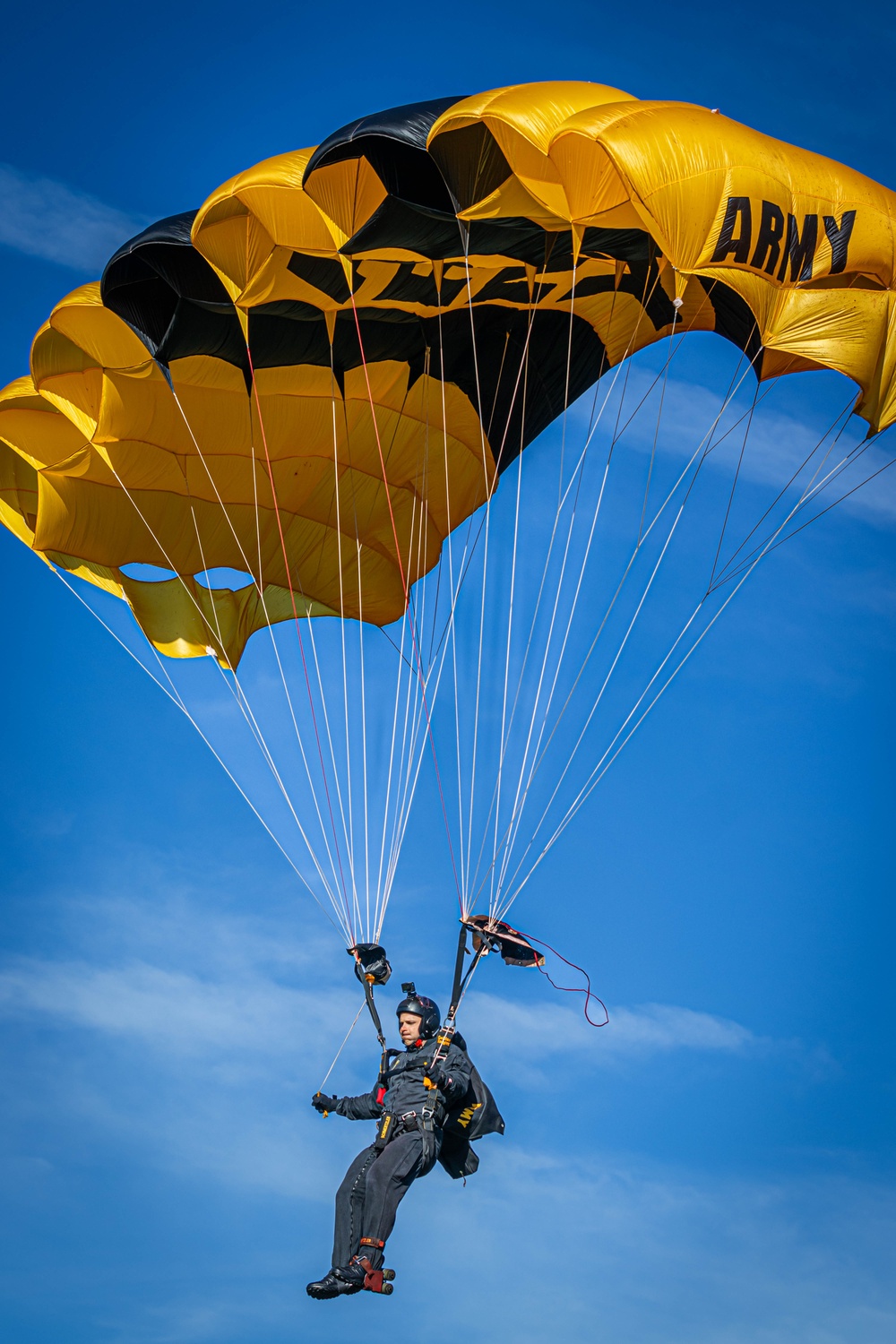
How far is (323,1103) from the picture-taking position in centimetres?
1213

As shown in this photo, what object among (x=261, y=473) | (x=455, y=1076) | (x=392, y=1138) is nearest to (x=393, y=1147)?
(x=392, y=1138)

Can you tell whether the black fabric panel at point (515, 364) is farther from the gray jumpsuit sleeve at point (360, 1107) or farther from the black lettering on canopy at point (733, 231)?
the gray jumpsuit sleeve at point (360, 1107)

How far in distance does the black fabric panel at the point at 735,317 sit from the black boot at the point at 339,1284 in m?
7.11

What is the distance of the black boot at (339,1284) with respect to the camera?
11.0m

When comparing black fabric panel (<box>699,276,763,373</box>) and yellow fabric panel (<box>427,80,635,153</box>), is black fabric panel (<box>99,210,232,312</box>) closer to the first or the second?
yellow fabric panel (<box>427,80,635,153</box>)

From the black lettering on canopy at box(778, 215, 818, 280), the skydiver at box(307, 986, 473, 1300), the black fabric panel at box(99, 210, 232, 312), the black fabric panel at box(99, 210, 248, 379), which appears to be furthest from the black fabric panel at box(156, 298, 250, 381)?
the skydiver at box(307, 986, 473, 1300)

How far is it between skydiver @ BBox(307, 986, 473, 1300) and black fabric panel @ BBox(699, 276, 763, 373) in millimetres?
5539

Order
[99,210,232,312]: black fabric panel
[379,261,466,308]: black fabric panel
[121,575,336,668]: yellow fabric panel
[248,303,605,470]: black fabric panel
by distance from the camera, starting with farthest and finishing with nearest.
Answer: [121,575,336,668]: yellow fabric panel → [248,303,605,470]: black fabric panel → [379,261,466,308]: black fabric panel → [99,210,232,312]: black fabric panel

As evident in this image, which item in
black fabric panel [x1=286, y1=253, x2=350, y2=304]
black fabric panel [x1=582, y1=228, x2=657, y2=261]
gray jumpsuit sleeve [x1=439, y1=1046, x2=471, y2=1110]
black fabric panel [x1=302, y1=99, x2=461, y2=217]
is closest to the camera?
black fabric panel [x1=302, y1=99, x2=461, y2=217]

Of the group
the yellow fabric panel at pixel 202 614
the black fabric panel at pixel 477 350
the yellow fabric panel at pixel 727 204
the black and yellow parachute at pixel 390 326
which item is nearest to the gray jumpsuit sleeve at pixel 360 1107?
the black and yellow parachute at pixel 390 326

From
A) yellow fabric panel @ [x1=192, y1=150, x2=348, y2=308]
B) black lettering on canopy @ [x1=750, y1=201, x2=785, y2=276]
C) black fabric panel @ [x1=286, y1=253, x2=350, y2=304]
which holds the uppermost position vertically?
black fabric panel @ [x1=286, y1=253, x2=350, y2=304]

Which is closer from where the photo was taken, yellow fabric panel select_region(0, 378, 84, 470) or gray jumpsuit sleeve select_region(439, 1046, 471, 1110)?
gray jumpsuit sleeve select_region(439, 1046, 471, 1110)

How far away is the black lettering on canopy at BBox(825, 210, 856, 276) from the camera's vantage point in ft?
38.2

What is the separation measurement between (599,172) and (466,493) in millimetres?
4601
